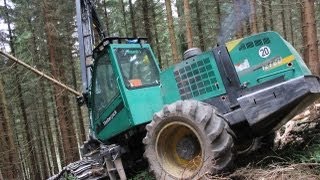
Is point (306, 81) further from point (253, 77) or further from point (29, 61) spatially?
point (29, 61)

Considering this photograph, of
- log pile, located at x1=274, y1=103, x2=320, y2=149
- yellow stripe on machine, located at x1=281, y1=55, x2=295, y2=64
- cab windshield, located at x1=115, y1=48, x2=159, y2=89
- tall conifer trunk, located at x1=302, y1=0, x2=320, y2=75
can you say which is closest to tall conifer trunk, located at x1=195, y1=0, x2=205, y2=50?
tall conifer trunk, located at x1=302, y1=0, x2=320, y2=75

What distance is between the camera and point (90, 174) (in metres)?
7.80

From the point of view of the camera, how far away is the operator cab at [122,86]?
23.7 ft

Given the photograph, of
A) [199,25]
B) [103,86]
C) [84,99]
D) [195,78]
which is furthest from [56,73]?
[195,78]

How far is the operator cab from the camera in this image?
722cm

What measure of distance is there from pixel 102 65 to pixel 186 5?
7.43 m

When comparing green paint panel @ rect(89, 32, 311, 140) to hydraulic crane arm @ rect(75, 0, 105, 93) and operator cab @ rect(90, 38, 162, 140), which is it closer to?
operator cab @ rect(90, 38, 162, 140)

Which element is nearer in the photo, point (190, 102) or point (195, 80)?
point (190, 102)

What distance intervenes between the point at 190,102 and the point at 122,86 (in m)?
1.69

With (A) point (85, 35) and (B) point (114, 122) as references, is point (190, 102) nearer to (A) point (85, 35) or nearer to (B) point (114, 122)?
(B) point (114, 122)

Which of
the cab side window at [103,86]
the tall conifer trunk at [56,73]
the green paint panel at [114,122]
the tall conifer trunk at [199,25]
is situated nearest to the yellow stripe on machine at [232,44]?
the green paint panel at [114,122]

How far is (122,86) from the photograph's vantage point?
23.6 feet

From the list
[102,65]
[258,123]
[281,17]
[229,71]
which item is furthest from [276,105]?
[281,17]

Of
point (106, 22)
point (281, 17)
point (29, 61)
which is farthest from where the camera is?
point (281, 17)
